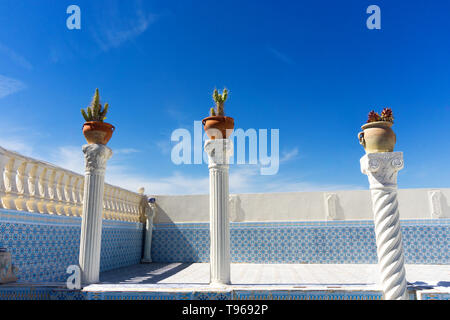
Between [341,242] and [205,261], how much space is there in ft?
12.2

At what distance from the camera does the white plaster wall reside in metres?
7.82

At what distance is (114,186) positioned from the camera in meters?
6.87

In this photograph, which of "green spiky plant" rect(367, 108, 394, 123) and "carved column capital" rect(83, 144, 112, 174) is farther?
"carved column capital" rect(83, 144, 112, 174)

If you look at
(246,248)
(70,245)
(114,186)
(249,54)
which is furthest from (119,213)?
(249,54)

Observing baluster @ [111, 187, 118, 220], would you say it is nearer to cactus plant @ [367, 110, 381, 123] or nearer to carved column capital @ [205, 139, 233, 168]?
carved column capital @ [205, 139, 233, 168]

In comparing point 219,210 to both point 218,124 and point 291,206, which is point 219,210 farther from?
point 291,206

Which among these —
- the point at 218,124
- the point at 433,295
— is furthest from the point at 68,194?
the point at 433,295

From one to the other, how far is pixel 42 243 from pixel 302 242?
19.8ft

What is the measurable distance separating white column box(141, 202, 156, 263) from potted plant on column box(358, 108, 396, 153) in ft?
21.0

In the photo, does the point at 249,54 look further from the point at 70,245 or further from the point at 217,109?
the point at 70,245

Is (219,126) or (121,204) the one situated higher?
(219,126)

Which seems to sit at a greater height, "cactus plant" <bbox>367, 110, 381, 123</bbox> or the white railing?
"cactus plant" <bbox>367, 110, 381, 123</bbox>

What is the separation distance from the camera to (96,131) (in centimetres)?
431

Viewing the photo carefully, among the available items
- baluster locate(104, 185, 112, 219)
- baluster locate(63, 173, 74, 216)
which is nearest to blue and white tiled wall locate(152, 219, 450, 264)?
A: baluster locate(104, 185, 112, 219)
